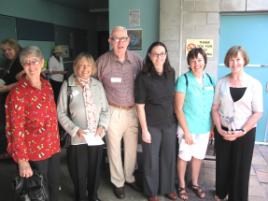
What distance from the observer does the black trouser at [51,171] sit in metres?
1.92

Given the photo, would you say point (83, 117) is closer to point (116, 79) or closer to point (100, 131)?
point (100, 131)

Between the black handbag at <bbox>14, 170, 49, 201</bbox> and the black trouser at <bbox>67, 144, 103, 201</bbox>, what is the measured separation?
1.63 ft

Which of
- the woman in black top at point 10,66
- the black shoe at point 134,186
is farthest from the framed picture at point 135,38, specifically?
the black shoe at point 134,186

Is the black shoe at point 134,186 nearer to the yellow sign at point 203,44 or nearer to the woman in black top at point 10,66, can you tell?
the woman in black top at point 10,66

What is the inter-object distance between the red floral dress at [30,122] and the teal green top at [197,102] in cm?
108

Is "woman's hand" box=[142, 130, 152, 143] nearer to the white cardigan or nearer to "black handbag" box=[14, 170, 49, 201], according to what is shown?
the white cardigan

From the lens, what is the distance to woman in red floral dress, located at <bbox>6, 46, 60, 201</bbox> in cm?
175

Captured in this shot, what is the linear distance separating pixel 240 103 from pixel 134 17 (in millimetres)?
2228

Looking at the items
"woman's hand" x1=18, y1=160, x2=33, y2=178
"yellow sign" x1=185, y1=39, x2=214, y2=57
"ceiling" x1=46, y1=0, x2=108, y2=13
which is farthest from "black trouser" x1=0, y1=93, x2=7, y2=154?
"ceiling" x1=46, y1=0, x2=108, y2=13

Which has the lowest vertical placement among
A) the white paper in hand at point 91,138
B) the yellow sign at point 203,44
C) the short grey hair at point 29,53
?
the white paper in hand at point 91,138

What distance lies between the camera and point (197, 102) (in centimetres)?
232

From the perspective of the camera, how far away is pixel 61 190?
9.05ft

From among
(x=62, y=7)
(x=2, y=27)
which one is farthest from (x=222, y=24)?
(x=62, y=7)

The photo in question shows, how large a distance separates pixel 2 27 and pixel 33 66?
3.98m
